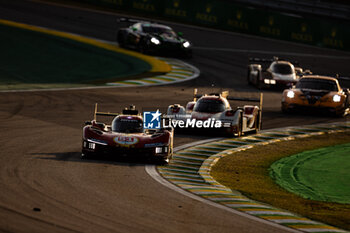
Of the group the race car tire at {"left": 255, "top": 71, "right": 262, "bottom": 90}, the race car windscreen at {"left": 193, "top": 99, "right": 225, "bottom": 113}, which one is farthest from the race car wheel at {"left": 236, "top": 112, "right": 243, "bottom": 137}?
the race car tire at {"left": 255, "top": 71, "right": 262, "bottom": 90}

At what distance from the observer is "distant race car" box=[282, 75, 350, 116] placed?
95.1 feet

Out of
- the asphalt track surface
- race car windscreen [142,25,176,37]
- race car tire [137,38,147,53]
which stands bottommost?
the asphalt track surface

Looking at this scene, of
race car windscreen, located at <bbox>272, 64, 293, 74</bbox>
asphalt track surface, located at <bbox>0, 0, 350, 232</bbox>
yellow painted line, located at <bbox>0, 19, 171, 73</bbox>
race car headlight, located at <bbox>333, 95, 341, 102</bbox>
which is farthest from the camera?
yellow painted line, located at <bbox>0, 19, 171, 73</bbox>

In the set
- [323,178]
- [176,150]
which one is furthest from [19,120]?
[323,178]

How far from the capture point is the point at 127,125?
19.0 m

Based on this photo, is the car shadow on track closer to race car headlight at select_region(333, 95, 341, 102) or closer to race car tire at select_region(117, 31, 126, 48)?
race car headlight at select_region(333, 95, 341, 102)

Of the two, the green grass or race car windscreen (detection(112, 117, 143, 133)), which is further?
the green grass

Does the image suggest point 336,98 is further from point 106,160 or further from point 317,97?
point 106,160

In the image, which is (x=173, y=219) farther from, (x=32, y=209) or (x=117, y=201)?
(x=32, y=209)

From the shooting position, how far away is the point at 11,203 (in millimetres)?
12609

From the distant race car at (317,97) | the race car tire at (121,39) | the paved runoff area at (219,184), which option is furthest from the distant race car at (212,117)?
the race car tire at (121,39)

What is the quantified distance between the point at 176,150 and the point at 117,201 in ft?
24.0

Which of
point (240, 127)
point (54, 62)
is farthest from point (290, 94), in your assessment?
point (54, 62)

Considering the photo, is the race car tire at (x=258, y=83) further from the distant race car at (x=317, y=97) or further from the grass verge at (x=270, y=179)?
the grass verge at (x=270, y=179)
